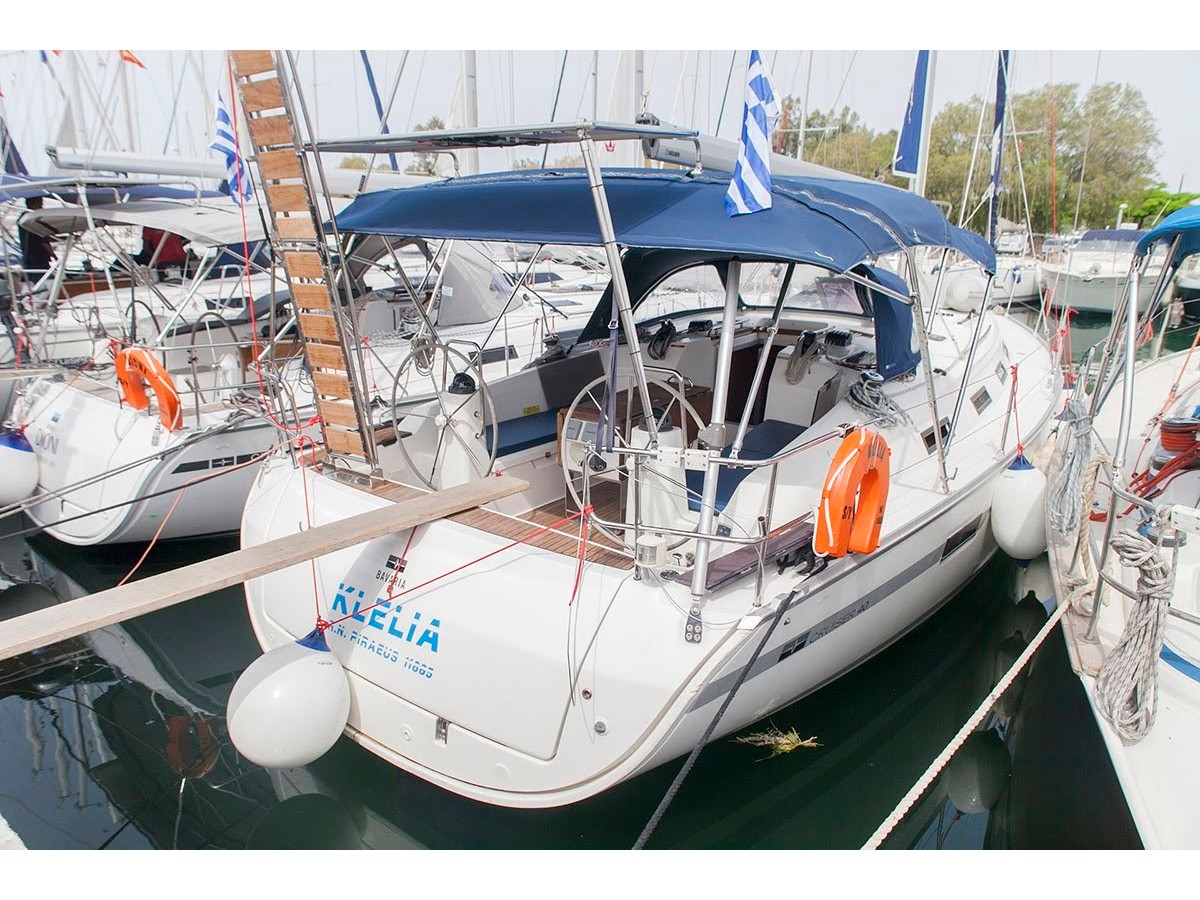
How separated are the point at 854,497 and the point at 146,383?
5931mm

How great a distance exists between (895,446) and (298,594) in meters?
3.31

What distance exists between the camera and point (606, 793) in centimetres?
396

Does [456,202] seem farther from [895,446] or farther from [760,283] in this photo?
[760,283]

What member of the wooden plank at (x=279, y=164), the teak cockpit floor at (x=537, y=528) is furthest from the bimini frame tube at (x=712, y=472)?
the wooden plank at (x=279, y=164)

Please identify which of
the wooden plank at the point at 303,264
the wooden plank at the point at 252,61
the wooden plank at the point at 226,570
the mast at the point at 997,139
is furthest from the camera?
the mast at the point at 997,139

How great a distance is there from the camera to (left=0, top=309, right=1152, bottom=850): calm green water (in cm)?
389

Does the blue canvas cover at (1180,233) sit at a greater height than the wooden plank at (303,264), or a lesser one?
greater

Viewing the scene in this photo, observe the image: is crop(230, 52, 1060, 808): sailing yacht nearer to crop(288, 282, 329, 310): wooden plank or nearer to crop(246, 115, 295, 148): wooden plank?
crop(288, 282, 329, 310): wooden plank

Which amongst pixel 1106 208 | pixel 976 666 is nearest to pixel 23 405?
pixel 976 666

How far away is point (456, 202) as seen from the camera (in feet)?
13.7

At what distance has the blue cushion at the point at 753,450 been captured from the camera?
425cm

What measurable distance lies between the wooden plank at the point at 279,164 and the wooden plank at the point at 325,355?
809mm

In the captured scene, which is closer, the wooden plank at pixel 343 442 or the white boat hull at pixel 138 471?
the wooden plank at pixel 343 442

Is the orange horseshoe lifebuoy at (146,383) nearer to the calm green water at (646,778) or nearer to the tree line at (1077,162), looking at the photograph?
the calm green water at (646,778)
